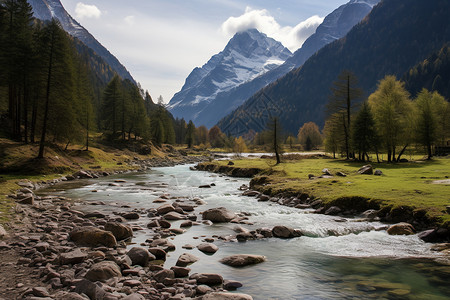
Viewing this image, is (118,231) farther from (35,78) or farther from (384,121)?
(384,121)

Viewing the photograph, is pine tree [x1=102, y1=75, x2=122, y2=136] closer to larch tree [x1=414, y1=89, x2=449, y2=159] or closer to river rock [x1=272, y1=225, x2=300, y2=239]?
larch tree [x1=414, y1=89, x2=449, y2=159]

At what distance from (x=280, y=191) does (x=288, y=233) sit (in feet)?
41.9

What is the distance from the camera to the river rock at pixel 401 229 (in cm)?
1518

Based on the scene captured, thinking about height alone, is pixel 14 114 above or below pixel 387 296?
above

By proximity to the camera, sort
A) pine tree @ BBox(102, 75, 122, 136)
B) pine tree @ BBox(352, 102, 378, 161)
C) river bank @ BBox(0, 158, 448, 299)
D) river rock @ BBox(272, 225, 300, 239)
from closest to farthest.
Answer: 1. river bank @ BBox(0, 158, 448, 299)
2. river rock @ BBox(272, 225, 300, 239)
3. pine tree @ BBox(352, 102, 378, 161)
4. pine tree @ BBox(102, 75, 122, 136)

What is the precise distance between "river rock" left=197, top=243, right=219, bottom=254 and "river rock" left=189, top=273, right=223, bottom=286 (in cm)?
306

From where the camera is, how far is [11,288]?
7.89 meters

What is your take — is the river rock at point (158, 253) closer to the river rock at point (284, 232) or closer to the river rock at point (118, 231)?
the river rock at point (118, 231)

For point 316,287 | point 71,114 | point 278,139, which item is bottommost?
point 316,287

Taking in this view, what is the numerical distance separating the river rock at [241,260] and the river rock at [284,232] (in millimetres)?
3931

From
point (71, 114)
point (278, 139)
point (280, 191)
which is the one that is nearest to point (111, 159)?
point (71, 114)

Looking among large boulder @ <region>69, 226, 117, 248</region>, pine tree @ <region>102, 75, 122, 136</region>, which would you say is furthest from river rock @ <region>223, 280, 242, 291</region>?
pine tree @ <region>102, 75, 122, 136</region>

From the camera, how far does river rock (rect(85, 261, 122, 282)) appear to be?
8.94 m

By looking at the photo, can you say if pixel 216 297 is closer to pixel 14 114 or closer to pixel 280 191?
pixel 280 191
